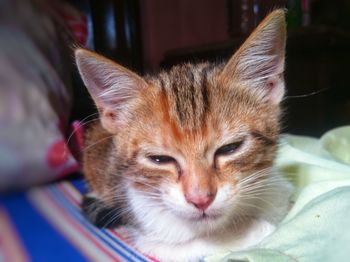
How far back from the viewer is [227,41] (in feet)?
4.87

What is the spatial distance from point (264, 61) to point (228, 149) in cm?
21

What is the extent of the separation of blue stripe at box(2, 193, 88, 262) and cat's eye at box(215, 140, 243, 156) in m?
0.41

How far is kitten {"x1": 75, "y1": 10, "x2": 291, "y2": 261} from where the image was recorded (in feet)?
2.64

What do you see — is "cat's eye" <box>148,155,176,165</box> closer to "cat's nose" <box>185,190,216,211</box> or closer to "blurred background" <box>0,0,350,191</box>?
"cat's nose" <box>185,190,216,211</box>

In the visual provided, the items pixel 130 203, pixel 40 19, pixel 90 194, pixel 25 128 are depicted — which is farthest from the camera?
pixel 40 19

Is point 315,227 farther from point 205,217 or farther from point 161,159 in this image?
point 161,159

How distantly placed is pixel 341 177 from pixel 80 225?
0.69 meters

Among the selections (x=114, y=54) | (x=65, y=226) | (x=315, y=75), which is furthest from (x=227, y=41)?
(x=65, y=226)

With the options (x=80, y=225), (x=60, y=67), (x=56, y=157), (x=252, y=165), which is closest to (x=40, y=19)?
(x=60, y=67)

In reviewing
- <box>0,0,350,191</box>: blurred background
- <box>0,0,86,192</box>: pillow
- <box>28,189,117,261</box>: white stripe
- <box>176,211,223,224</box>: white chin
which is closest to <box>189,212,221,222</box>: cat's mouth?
<box>176,211,223,224</box>: white chin

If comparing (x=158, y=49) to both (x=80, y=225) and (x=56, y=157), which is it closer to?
(x=56, y=157)

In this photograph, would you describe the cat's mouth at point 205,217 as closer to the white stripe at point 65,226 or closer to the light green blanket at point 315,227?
the light green blanket at point 315,227

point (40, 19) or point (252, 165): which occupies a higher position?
point (40, 19)

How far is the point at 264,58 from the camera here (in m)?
0.88
